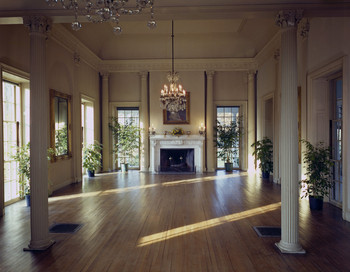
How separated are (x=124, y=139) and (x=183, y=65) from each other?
13.1 ft

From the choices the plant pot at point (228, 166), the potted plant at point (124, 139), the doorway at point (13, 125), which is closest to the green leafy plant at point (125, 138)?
the potted plant at point (124, 139)

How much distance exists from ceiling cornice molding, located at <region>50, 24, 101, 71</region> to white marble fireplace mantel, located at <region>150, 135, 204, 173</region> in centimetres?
383

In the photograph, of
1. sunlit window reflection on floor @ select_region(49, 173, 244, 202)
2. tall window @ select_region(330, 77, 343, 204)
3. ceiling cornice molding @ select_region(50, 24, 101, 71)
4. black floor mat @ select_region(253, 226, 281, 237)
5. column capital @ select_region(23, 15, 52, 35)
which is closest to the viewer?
column capital @ select_region(23, 15, 52, 35)

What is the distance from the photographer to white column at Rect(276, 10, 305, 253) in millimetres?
3902

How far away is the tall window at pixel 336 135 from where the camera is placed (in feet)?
20.3

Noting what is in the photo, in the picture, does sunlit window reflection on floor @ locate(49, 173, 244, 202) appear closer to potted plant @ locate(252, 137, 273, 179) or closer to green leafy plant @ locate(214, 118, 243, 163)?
potted plant @ locate(252, 137, 273, 179)

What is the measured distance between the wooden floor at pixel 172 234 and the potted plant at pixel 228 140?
13.0ft

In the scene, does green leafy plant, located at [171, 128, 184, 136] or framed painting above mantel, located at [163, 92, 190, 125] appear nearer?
green leafy plant, located at [171, 128, 184, 136]

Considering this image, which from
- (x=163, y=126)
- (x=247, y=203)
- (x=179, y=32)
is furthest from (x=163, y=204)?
(x=179, y=32)

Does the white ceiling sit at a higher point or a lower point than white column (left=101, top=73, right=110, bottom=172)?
higher

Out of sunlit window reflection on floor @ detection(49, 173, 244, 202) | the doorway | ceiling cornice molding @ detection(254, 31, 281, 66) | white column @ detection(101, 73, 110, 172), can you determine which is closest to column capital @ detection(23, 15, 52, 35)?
the doorway

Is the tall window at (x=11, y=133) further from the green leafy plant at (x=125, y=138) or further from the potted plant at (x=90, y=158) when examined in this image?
the green leafy plant at (x=125, y=138)

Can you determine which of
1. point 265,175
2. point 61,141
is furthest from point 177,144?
point 61,141

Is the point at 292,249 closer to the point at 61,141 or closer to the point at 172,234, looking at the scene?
the point at 172,234
